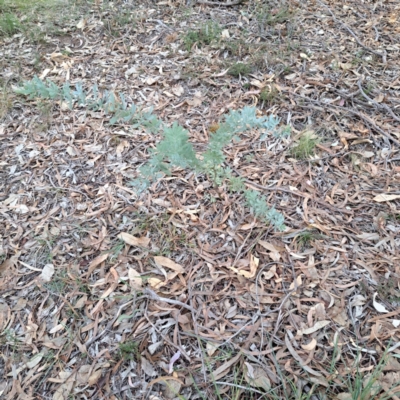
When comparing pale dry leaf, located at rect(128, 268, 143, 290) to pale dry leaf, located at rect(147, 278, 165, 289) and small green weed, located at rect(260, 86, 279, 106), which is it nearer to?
pale dry leaf, located at rect(147, 278, 165, 289)

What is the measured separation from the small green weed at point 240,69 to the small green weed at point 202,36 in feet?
1.11

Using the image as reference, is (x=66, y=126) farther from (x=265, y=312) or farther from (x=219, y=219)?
(x=265, y=312)

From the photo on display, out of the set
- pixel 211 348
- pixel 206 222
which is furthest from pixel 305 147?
pixel 211 348

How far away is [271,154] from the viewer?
2.03 metres

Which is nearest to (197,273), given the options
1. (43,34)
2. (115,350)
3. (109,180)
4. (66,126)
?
(115,350)

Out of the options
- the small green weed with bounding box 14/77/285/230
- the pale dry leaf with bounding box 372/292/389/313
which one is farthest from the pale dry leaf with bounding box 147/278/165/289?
the pale dry leaf with bounding box 372/292/389/313

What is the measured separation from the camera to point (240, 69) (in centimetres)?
241

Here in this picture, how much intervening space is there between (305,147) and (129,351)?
1.30 metres

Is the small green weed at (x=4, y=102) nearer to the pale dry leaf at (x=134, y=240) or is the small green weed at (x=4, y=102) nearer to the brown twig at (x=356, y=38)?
the pale dry leaf at (x=134, y=240)

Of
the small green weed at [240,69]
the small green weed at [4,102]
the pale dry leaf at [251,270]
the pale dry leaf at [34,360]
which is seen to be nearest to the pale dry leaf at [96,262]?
the pale dry leaf at [34,360]

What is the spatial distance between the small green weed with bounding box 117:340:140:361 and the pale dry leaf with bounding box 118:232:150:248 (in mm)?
444

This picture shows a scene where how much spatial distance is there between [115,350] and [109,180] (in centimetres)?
88

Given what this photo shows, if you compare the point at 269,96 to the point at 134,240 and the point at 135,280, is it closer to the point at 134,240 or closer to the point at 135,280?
the point at 134,240

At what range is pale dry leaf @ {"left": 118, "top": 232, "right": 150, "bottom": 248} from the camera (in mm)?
1701
